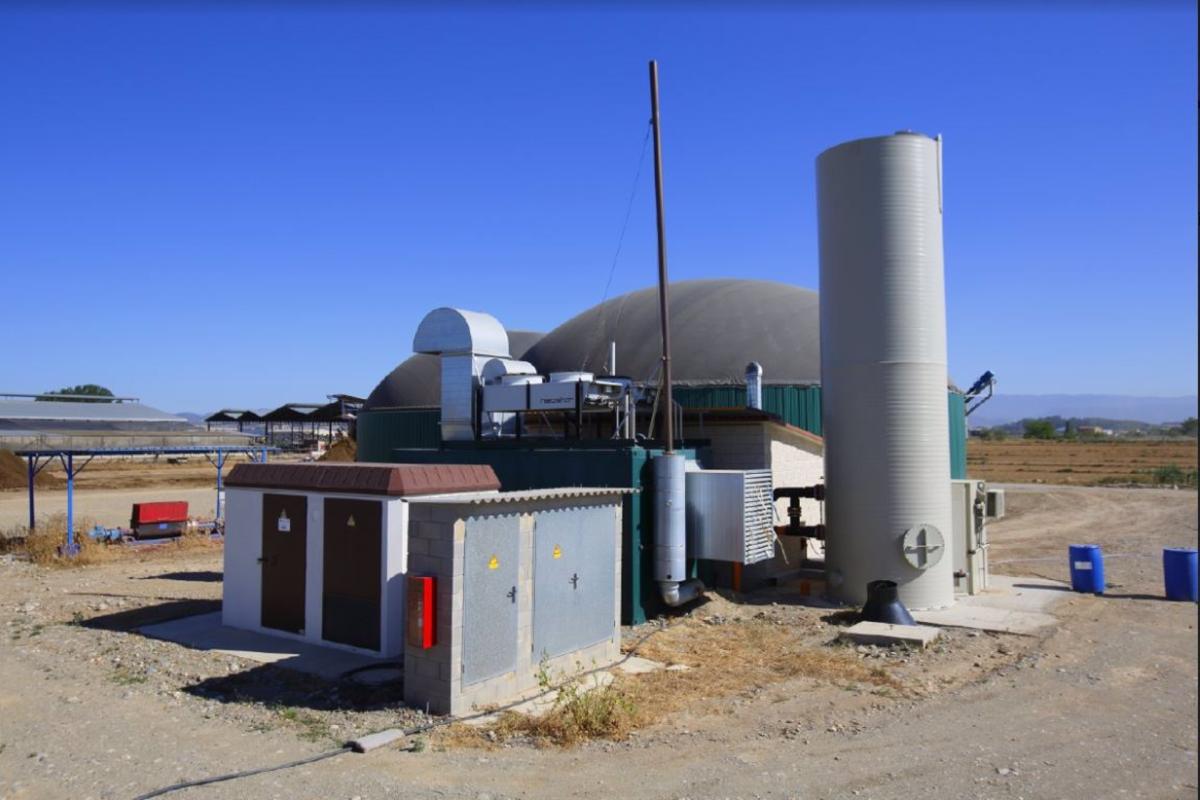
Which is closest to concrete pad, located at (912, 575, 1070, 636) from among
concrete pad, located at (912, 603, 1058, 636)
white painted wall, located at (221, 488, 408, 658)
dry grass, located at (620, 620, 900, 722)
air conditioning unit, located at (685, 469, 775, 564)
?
concrete pad, located at (912, 603, 1058, 636)

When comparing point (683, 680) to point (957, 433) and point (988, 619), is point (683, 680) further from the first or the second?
point (957, 433)

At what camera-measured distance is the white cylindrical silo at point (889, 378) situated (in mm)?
15445

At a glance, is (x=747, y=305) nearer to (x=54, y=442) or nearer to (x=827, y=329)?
(x=827, y=329)

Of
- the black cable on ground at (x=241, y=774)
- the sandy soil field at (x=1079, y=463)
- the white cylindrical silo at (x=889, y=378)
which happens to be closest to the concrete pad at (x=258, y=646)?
the black cable on ground at (x=241, y=774)

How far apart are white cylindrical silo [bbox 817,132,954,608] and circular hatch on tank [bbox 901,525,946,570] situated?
17 millimetres

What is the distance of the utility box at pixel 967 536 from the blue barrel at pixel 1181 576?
3.09 metres

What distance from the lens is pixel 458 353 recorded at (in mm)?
17188

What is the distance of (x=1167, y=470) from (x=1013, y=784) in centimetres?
5079

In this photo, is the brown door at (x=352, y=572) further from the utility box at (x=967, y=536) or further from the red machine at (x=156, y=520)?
the red machine at (x=156, y=520)

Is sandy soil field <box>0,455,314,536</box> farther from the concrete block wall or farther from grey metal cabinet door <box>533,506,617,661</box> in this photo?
the concrete block wall

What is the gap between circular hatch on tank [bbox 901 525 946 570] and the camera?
1526 cm

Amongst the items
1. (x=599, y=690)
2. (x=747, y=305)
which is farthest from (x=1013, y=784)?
(x=747, y=305)

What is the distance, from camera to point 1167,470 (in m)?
49.8

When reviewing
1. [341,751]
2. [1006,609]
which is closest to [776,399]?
[1006,609]
